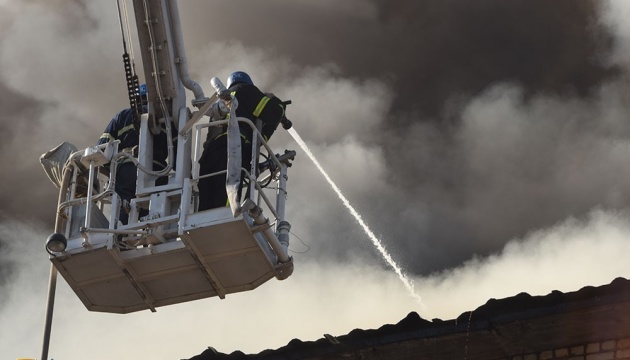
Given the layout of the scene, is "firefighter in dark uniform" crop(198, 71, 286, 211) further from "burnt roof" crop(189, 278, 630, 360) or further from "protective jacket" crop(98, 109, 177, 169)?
"burnt roof" crop(189, 278, 630, 360)

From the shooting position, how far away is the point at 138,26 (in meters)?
14.6

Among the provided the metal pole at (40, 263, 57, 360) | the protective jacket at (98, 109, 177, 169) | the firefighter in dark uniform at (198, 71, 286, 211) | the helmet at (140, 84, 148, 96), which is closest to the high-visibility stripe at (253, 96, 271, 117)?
the firefighter in dark uniform at (198, 71, 286, 211)

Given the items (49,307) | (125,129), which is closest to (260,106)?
(125,129)

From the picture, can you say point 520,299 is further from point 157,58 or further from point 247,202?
point 157,58

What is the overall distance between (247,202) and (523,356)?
291 centimetres

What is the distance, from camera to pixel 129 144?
1473cm

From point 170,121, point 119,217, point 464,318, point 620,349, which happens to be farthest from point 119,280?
point 620,349

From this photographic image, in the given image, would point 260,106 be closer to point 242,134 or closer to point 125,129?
point 242,134

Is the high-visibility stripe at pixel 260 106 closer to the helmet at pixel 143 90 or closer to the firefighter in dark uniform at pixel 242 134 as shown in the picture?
the firefighter in dark uniform at pixel 242 134

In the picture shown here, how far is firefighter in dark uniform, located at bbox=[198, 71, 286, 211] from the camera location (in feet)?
A: 45.3

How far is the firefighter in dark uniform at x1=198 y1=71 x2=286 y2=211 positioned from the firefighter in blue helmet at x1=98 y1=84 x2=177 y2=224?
531 mm

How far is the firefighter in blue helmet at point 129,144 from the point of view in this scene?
46.5 ft

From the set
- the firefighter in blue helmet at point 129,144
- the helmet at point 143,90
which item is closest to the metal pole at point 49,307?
the firefighter in blue helmet at point 129,144

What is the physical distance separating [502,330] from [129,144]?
5.04 metres
